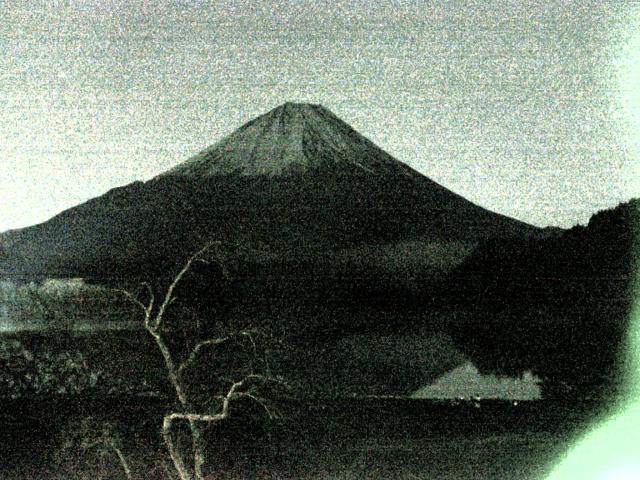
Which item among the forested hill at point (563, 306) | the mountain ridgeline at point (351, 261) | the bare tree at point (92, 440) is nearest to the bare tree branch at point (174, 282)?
the mountain ridgeline at point (351, 261)

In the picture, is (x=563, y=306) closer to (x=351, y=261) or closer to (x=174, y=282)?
(x=174, y=282)

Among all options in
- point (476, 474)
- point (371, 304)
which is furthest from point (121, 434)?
point (371, 304)

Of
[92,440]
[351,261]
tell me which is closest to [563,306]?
[92,440]

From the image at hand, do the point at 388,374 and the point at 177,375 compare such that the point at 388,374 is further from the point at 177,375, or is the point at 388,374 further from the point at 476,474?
the point at 177,375

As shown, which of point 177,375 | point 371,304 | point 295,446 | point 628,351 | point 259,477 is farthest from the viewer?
point 371,304

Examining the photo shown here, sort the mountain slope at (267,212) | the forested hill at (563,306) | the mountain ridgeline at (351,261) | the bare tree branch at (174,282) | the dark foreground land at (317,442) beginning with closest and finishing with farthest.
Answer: the bare tree branch at (174,282)
the dark foreground land at (317,442)
the forested hill at (563,306)
the mountain ridgeline at (351,261)
the mountain slope at (267,212)

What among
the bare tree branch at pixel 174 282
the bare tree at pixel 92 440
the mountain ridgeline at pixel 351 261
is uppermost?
the bare tree branch at pixel 174 282

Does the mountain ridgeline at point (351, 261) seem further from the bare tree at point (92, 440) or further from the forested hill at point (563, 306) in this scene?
the bare tree at point (92, 440)

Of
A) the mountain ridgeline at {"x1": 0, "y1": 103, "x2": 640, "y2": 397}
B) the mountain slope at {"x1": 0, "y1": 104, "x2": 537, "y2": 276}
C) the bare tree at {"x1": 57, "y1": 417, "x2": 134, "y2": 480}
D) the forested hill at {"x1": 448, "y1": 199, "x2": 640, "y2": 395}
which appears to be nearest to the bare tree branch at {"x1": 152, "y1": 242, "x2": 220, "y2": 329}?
the mountain ridgeline at {"x1": 0, "y1": 103, "x2": 640, "y2": 397}
